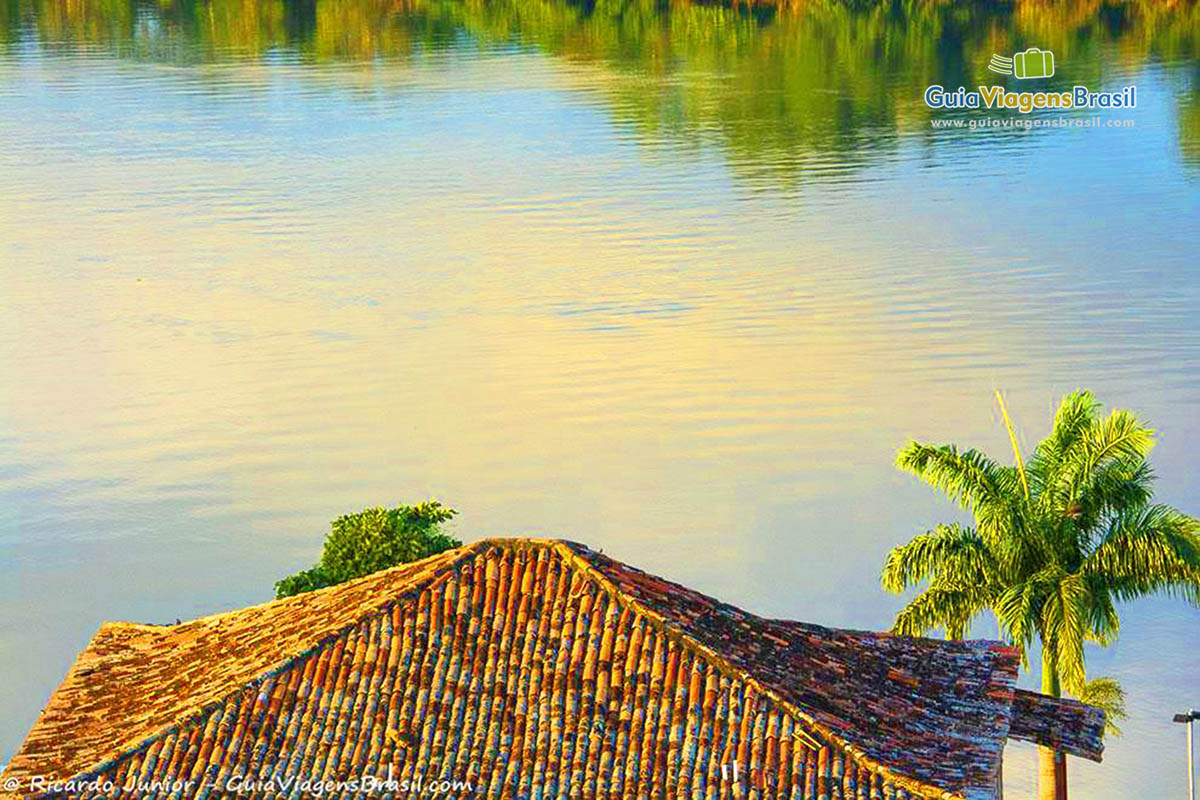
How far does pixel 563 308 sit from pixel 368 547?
19.7 meters

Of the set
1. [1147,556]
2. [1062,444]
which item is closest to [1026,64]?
[1062,444]

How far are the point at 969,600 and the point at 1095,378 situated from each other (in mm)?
16087

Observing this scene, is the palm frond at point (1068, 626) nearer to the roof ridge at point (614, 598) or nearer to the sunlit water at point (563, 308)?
the sunlit water at point (563, 308)

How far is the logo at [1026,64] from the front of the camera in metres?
70.6

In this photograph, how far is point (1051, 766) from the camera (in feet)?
70.2

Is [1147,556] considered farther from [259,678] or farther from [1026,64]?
[1026,64]

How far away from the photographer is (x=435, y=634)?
16.6m

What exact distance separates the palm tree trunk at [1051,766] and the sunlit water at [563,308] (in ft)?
6.57

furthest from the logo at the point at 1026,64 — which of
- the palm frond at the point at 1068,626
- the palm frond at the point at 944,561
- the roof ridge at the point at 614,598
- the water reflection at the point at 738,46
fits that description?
the roof ridge at the point at 614,598

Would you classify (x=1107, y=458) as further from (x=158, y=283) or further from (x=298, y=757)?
(x=158, y=283)

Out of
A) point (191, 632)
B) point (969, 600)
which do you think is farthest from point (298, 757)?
point (969, 600)

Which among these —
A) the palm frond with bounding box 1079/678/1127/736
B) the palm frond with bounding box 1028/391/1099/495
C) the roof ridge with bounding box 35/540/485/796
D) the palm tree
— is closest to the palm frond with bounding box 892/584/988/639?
the palm tree

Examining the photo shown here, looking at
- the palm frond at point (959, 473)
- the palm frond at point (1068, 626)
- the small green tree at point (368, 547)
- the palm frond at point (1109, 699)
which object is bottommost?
the palm frond at point (1109, 699)

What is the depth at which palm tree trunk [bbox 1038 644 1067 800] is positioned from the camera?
2100cm
